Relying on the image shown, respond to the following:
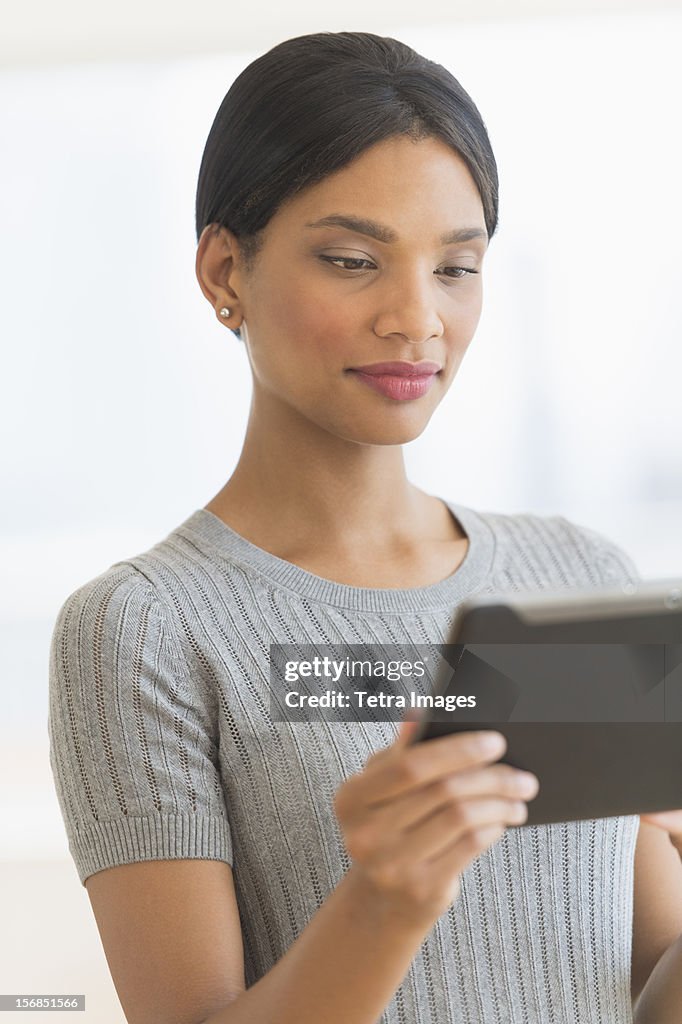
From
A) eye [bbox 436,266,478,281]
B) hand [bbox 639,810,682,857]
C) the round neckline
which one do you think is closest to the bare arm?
hand [bbox 639,810,682,857]

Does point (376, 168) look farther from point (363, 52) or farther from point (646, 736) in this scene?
point (646, 736)

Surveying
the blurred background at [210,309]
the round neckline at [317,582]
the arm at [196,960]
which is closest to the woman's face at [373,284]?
the round neckline at [317,582]

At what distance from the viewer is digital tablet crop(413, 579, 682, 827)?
0.65 meters

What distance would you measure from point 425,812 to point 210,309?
208 centimetres

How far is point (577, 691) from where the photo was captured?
713 mm

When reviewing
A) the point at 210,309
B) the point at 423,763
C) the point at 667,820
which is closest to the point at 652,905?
the point at 667,820

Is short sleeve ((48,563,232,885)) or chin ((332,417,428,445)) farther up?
chin ((332,417,428,445))

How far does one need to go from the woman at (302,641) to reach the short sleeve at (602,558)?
0.60 feet

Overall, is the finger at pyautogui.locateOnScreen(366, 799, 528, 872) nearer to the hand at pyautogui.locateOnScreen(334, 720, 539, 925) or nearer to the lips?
the hand at pyautogui.locateOnScreen(334, 720, 539, 925)

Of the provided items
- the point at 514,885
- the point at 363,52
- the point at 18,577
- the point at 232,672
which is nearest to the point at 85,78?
the point at 18,577

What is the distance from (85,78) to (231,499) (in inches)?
70.2

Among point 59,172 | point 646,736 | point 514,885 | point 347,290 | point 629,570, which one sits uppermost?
point 59,172

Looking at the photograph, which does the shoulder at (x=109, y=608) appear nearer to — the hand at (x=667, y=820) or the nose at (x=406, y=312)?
the nose at (x=406, y=312)

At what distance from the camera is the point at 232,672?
37.7 inches
